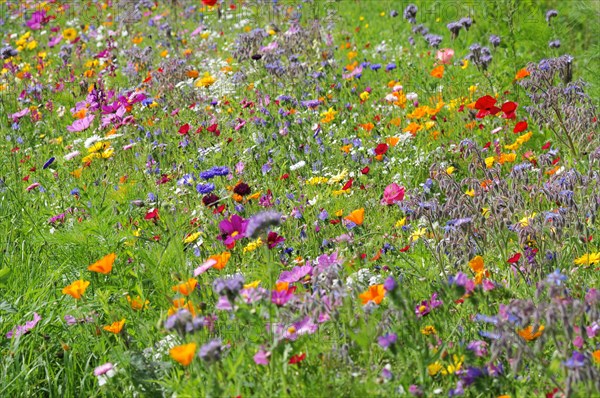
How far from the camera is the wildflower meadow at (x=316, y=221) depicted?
1.91m

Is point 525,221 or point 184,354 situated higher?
point 184,354

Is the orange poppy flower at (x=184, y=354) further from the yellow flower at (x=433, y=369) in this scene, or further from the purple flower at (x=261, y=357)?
the yellow flower at (x=433, y=369)

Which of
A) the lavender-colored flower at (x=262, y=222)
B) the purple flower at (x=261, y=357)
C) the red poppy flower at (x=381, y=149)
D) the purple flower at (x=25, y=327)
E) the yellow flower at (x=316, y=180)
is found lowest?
the yellow flower at (x=316, y=180)

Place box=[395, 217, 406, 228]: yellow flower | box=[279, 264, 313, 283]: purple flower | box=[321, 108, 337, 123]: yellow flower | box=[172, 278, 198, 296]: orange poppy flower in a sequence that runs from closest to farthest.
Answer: box=[172, 278, 198, 296]: orange poppy flower, box=[279, 264, 313, 283]: purple flower, box=[395, 217, 406, 228]: yellow flower, box=[321, 108, 337, 123]: yellow flower

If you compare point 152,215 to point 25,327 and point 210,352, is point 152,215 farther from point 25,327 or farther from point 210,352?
point 210,352

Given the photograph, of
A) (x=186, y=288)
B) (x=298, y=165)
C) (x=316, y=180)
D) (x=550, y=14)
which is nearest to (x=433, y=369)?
(x=186, y=288)

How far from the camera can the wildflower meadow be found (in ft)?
6.28

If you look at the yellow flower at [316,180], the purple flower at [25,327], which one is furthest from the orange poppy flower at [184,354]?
the yellow flower at [316,180]

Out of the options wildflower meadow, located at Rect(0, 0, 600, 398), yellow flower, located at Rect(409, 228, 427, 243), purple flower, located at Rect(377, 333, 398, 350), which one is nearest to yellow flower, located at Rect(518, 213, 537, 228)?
wildflower meadow, located at Rect(0, 0, 600, 398)

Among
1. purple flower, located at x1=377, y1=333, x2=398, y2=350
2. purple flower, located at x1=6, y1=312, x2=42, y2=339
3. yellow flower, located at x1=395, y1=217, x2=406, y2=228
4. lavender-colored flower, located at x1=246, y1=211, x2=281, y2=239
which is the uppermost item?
lavender-colored flower, located at x1=246, y1=211, x2=281, y2=239

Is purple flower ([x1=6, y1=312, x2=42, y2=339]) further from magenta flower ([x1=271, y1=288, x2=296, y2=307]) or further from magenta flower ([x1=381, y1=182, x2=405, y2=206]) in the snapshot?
magenta flower ([x1=381, y1=182, x2=405, y2=206])

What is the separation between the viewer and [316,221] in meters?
3.09

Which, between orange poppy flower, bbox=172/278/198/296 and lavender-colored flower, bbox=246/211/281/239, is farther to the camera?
orange poppy flower, bbox=172/278/198/296

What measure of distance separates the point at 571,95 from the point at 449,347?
183cm
